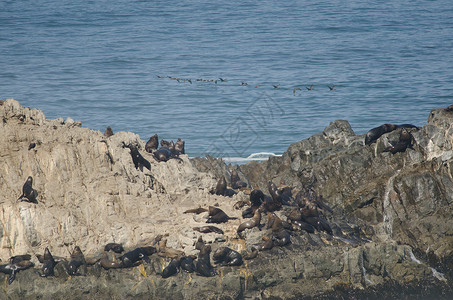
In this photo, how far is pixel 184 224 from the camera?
52.4 feet

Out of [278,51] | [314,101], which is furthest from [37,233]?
[278,51]

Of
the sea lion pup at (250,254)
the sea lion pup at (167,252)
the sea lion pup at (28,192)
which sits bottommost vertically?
the sea lion pup at (250,254)

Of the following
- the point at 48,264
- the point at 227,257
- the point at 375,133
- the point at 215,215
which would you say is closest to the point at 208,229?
the point at 215,215

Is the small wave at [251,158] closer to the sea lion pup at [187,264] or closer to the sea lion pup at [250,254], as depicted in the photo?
the sea lion pup at [250,254]

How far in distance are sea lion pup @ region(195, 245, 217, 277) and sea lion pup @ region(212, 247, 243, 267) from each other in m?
0.20

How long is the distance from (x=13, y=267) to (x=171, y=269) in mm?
3699

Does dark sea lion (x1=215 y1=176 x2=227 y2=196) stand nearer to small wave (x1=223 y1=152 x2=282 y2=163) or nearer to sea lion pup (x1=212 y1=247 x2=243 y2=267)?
sea lion pup (x1=212 y1=247 x2=243 y2=267)

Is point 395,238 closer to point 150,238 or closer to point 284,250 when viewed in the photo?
point 284,250

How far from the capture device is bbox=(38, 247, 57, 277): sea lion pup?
14.5m

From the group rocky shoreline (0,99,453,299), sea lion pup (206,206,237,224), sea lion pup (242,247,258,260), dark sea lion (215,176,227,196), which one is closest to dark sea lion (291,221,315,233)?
rocky shoreline (0,99,453,299)

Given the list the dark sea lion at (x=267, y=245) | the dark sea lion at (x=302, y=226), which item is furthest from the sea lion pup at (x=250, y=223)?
the dark sea lion at (x=302, y=226)

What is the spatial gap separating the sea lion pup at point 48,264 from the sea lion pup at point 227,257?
150 inches

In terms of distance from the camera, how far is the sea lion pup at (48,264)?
47.5 ft

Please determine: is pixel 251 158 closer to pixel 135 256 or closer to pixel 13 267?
pixel 135 256
